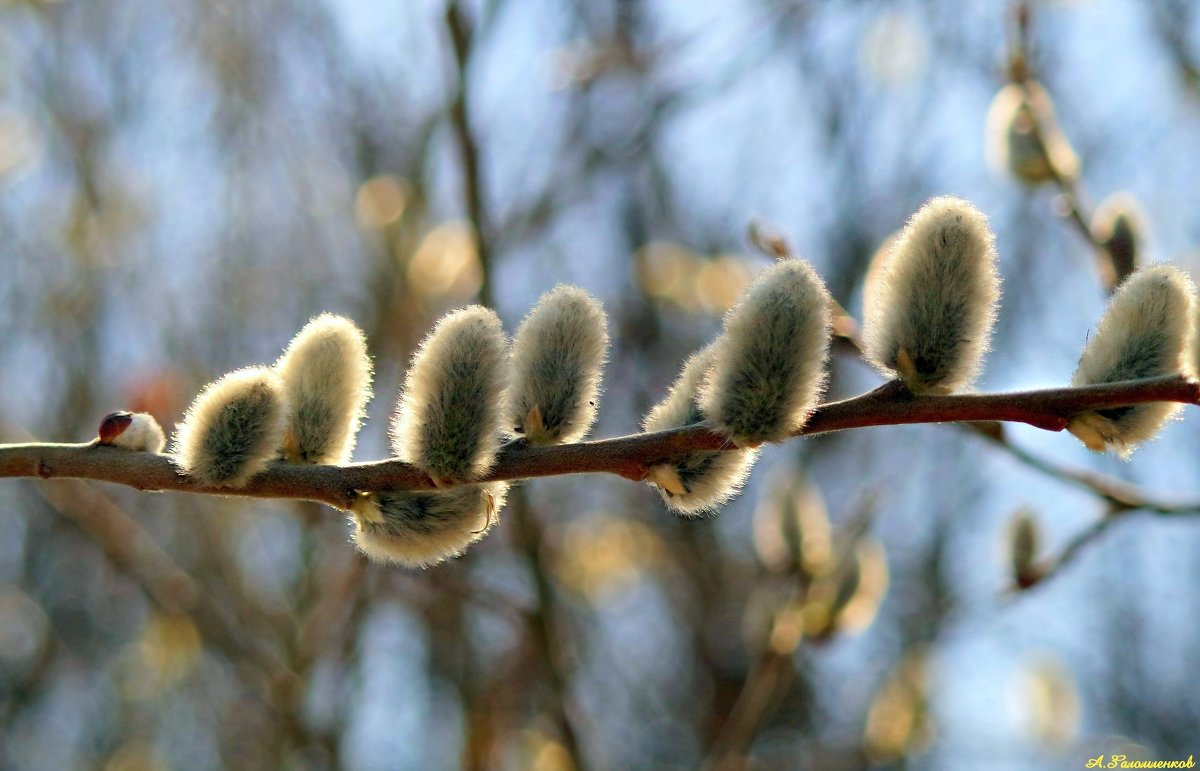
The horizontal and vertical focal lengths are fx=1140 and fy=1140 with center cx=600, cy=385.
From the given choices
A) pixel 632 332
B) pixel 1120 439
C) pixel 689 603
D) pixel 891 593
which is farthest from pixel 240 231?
pixel 1120 439

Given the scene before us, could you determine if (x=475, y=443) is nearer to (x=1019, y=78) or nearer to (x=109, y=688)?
(x=1019, y=78)

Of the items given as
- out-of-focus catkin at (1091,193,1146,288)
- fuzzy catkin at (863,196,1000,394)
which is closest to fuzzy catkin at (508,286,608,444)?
fuzzy catkin at (863,196,1000,394)

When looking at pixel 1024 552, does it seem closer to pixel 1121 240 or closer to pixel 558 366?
pixel 1121 240

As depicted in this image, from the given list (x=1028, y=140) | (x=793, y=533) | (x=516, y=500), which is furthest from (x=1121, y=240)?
(x=516, y=500)

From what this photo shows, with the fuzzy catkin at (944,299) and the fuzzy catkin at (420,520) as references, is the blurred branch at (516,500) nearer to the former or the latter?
the fuzzy catkin at (420,520)

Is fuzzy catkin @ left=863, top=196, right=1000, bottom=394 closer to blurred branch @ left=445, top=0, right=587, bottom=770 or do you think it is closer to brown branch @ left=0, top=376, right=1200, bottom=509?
brown branch @ left=0, top=376, right=1200, bottom=509

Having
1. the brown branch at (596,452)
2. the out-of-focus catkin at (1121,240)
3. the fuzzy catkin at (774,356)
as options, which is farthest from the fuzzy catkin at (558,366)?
the out-of-focus catkin at (1121,240)
